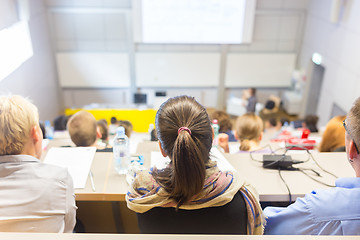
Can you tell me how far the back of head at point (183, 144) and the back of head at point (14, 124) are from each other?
56 centimetres

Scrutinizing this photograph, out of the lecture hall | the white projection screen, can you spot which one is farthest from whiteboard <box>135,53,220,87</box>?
the white projection screen

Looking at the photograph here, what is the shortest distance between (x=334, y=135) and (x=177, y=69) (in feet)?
15.2

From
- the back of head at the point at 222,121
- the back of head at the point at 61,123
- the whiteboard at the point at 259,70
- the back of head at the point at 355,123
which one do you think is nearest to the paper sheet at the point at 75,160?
the back of head at the point at 355,123

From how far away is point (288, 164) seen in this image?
150 cm

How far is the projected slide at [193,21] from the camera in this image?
19.2 feet

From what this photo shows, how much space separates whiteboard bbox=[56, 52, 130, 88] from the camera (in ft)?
20.4

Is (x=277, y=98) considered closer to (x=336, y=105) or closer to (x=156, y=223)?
(x=336, y=105)

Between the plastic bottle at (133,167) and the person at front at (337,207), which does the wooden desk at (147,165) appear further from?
the person at front at (337,207)

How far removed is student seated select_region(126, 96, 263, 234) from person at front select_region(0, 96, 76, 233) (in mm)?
320

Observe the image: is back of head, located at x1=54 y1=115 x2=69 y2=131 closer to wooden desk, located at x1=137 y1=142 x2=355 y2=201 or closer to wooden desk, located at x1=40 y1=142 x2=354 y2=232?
wooden desk, located at x1=40 y1=142 x2=354 y2=232

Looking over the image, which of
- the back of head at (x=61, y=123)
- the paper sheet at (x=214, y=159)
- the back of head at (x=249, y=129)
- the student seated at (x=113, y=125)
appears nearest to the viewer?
the paper sheet at (x=214, y=159)

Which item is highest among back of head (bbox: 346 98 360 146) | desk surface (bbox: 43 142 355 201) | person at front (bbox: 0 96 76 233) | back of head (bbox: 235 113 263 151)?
back of head (bbox: 346 98 360 146)

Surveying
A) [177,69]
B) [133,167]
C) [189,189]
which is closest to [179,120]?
[189,189]

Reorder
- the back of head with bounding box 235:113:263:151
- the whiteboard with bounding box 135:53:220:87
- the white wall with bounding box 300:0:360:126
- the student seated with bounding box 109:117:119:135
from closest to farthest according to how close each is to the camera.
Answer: the back of head with bounding box 235:113:263:151 < the student seated with bounding box 109:117:119:135 < the white wall with bounding box 300:0:360:126 < the whiteboard with bounding box 135:53:220:87
